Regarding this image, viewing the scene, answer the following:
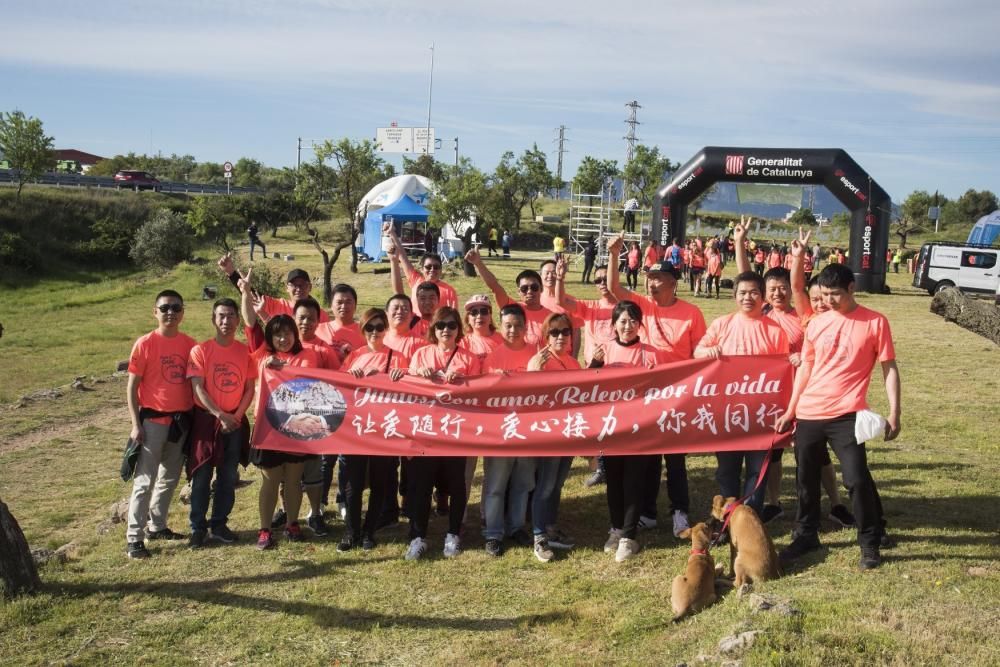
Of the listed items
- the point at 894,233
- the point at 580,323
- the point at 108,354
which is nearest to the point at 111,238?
the point at 108,354

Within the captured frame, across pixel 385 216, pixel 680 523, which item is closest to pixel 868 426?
pixel 680 523

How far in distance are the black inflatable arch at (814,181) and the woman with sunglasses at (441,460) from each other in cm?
2179

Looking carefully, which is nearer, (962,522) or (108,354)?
(962,522)

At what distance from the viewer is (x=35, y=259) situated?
109 ft

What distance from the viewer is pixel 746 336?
6223mm

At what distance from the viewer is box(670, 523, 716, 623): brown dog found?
5066mm

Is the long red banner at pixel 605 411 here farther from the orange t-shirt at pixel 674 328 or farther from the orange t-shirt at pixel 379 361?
the orange t-shirt at pixel 674 328

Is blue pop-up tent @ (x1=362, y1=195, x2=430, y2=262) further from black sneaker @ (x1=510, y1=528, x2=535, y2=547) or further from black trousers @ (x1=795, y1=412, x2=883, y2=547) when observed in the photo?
black trousers @ (x1=795, y1=412, x2=883, y2=547)

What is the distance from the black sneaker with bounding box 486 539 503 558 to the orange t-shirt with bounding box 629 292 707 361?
6.38 ft

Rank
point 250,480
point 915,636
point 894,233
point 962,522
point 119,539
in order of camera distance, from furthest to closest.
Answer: point 894,233 < point 250,480 < point 119,539 < point 962,522 < point 915,636

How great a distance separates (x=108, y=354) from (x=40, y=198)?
25.9 metres

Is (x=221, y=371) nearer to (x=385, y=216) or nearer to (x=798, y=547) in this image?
(x=798, y=547)

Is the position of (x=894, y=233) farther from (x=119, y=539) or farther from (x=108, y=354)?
(x=119, y=539)

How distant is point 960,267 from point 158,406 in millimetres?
26761
